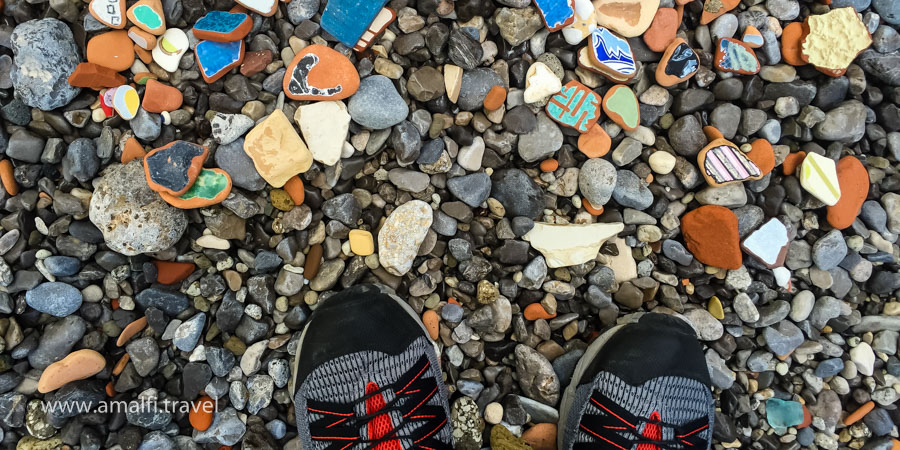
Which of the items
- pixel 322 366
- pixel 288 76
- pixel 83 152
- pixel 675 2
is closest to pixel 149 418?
pixel 322 366

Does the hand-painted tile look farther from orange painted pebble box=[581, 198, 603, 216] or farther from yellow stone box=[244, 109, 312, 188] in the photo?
yellow stone box=[244, 109, 312, 188]

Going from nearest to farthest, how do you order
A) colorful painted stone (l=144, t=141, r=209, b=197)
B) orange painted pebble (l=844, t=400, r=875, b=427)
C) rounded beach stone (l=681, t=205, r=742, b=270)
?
1. colorful painted stone (l=144, t=141, r=209, b=197)
2. rounded beach stone (l=681, t=205, r=742, b=270)
3. orange painted pebble (l=844, t=400, r=875, b=427)

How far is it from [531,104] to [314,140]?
2.05 ft

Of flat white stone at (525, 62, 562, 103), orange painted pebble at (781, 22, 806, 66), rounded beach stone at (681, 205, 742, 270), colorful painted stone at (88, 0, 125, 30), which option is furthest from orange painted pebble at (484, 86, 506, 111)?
colorful painted stone at (88, 0, 125, 30)

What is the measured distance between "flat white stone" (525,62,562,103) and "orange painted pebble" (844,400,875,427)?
1459mm

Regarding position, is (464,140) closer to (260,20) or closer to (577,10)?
(577,10)

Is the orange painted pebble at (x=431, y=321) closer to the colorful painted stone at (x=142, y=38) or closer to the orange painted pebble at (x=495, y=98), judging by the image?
the orange painted pebble at (x=495, y=98)

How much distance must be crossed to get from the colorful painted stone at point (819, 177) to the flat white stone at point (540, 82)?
2.67ft

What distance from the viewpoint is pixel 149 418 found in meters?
1.42

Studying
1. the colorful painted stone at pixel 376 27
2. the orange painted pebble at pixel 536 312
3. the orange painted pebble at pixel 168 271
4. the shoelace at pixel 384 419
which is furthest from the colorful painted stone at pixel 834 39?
the orange painted pebble at pixel 168 271

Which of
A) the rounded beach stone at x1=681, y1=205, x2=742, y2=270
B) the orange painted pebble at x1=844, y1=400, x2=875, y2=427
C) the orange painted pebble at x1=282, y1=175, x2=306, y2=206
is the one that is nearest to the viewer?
the orange painted pebble at x1=282, y1=175, x2=306, y2=206

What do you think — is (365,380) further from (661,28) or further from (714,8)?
(714,8)

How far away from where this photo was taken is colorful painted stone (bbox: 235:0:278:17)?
1.33 m

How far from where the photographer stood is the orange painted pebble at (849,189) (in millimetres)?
1543
